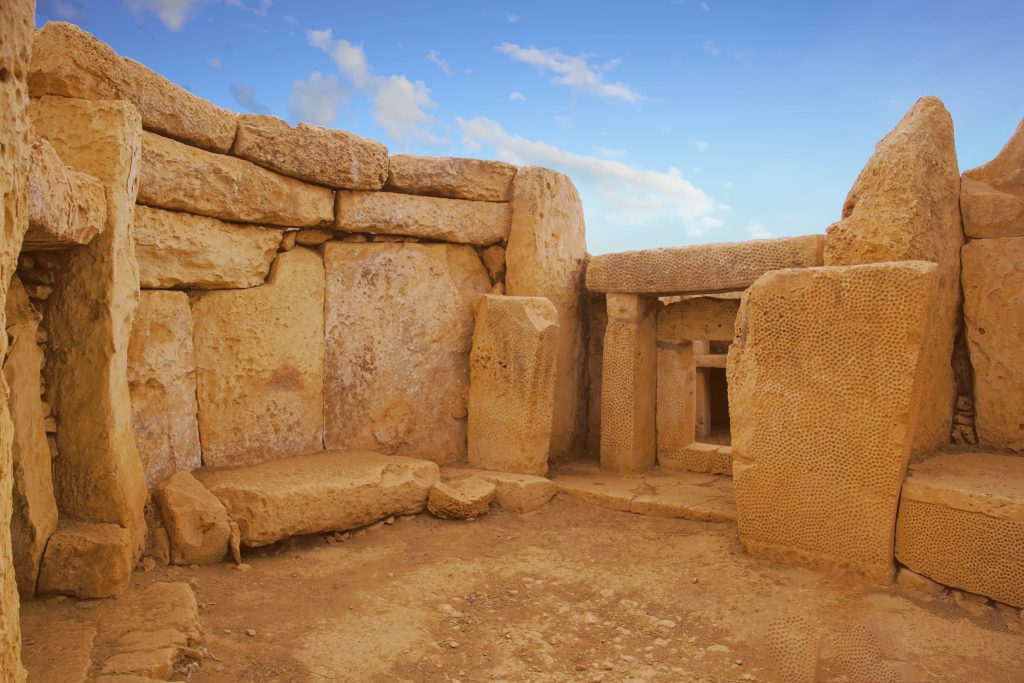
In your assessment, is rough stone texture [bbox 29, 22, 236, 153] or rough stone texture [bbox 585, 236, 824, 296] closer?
rough stone texture [bbox 29, 22, 236, 153]

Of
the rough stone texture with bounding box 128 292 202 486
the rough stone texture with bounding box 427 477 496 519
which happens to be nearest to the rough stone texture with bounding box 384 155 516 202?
the rough stone texture with bounding box 128 292 202 486

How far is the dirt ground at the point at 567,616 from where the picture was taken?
2590mm

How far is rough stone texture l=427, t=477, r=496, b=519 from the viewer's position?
4.07 m

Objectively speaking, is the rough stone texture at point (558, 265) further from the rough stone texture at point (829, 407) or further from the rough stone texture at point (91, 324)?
the rough stone texture at point (91, 324)

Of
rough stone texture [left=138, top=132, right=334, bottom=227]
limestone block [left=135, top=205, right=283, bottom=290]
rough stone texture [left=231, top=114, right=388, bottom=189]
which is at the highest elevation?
rough stone texture [left=231, top=114, right=388, bottom=189]

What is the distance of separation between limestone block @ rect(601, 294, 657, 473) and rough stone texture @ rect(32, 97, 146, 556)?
3.07 m

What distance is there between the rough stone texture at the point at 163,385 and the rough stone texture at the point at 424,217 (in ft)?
3.78

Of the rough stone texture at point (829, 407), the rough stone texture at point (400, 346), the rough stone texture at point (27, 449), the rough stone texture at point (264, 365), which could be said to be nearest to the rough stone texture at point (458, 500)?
the rough stone texture at point (400, 346)

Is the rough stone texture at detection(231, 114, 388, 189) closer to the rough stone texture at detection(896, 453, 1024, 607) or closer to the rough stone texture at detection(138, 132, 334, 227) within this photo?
the rough stone texture at detection(138, 132, 334, 227)

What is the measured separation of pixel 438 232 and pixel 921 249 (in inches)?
111

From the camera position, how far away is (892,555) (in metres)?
3.11

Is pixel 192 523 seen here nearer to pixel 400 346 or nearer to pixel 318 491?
pixel 318 491

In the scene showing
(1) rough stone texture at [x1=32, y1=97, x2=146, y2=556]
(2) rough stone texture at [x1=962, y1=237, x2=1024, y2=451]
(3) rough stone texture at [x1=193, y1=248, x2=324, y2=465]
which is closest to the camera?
(1) rough stone texture at [x1=32, y1=97, x2=146, y2=556]

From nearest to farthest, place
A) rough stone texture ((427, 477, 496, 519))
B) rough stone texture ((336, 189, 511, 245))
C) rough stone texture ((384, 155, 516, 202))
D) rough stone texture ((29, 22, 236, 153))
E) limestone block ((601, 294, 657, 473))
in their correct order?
1. rough stone texture ((29, 22, 236, 153))
2. rough stone texture ((427, 477, 496, 519))
3. rough stone texture ((336, 189, 511, 245))
4. rough stone texture ((384, 155, 516, 202))
5. limestone block ((601, 294, 657, 473))
